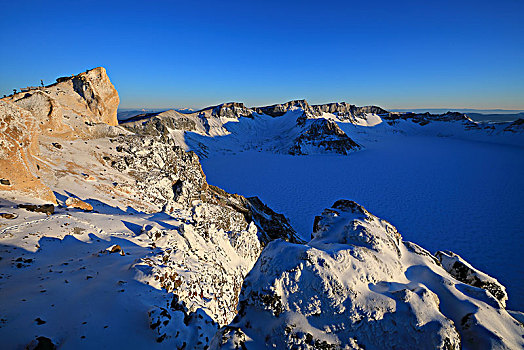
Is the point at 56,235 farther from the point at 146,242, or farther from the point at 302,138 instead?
the point at 302,138

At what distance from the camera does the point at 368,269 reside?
213 inches

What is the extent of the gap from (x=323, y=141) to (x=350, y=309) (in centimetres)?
9119

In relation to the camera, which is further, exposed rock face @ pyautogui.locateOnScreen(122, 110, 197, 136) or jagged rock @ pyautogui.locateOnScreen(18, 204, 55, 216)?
exposed rock face @ pyautogui.locateOnScreen(122, 110, 197, 136)

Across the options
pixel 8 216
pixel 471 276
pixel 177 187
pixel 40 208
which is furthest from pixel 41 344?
pixel 177 187

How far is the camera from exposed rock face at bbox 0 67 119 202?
9.11 m

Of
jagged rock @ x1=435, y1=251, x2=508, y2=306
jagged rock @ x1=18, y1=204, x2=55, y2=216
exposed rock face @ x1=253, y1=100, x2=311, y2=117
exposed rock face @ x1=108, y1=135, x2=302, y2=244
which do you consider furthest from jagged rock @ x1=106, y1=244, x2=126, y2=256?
exposed rock face @ x1=253, y1=100, x2=311, y2=117

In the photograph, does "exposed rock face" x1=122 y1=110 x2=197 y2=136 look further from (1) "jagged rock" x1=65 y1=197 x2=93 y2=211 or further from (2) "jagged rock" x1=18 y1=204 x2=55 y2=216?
(2) "jagged rock" x1=18 y1=204 x2=55 y2=216

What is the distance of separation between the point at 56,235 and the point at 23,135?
5.80 meters

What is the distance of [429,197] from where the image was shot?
111 ft

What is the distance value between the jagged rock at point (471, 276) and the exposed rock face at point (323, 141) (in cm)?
7962

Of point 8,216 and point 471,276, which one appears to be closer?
point 8,216

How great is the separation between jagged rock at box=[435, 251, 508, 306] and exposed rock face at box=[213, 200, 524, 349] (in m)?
2.40

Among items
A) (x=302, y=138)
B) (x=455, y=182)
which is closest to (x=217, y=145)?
(x=302, y=138)

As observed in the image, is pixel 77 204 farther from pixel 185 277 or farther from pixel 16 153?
pixel 185 277
